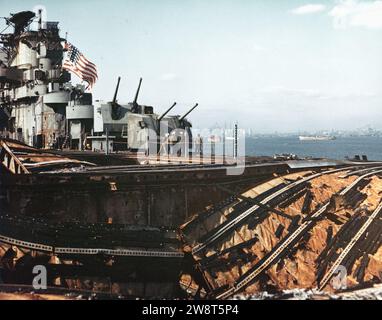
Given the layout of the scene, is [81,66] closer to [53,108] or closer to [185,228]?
[53,108]

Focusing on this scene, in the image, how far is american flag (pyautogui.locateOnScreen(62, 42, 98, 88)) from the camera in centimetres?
2533

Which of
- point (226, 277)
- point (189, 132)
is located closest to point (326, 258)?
point (226, 277)

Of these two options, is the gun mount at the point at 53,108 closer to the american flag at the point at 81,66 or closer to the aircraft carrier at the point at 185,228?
the american flag at the point at 81,66

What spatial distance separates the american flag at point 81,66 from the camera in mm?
25328

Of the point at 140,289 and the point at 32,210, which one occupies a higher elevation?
the point at 32,210

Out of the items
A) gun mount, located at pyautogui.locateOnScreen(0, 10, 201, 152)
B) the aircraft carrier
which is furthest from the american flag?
the aircraft carrier

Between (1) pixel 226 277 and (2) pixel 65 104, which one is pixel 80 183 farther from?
(2) pixel 65 104

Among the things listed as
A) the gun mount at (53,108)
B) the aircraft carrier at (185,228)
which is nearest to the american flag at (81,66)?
the gun mount at (53,108)

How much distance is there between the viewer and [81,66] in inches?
1000

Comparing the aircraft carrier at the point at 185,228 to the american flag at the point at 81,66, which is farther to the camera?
the american flag at the point at 81,66

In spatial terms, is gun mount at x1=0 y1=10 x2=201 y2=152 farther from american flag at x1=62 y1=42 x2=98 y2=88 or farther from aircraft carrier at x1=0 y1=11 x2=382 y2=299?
aircraft carrier at x1=0 y1=11 x2=382 y2=299

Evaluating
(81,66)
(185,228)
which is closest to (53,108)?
(81,66)
